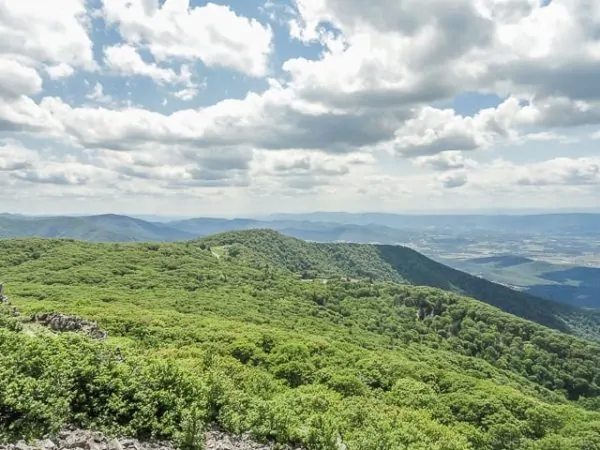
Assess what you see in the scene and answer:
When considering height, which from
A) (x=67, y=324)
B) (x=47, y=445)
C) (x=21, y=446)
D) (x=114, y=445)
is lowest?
(x=67, y=324)

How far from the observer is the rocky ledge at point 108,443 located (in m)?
29.8

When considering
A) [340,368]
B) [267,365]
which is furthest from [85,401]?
[340,368]

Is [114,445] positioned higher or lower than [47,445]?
lower

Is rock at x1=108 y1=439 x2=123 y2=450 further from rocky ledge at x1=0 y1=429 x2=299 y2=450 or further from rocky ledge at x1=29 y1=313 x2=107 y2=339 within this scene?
rocky ledge at x1=29 y1=313 x2=107 y2=339

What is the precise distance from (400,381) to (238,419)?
183 ft

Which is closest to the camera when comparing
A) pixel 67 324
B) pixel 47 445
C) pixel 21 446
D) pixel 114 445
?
pixel 21 446

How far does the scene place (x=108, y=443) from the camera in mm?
32469

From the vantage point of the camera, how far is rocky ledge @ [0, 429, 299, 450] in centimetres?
2977

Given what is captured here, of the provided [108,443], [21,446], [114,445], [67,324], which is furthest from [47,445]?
[67,324]

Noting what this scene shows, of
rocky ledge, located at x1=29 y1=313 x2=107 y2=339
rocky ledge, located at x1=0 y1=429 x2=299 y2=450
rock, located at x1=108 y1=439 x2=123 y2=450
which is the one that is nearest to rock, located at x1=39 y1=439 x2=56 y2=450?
rocky ledge, located at x1=0 y1=429 x2=299 y2=450

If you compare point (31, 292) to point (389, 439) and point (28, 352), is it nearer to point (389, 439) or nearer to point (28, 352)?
point (28, 352)

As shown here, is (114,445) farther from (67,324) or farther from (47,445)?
(67,324)

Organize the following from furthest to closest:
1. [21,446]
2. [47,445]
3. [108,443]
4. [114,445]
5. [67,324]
→ [67,324] → [108,443] → [114,445] → [47,445] → [21,446]

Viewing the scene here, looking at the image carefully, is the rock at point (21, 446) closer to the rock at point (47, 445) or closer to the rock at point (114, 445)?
the rock at point (47, 445)
